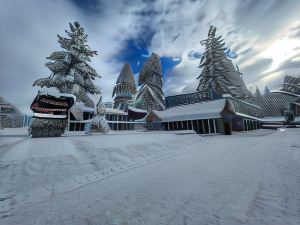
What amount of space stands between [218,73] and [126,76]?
69.0 ft

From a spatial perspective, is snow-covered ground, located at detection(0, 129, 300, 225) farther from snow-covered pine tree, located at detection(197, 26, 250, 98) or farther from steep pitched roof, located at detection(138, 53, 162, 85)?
steep pitched roof, located at detection(138, 53, 162, 85)

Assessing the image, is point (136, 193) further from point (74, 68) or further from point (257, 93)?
point (257, 93)

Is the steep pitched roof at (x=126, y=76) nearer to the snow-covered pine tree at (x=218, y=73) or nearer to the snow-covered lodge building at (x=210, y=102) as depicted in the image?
the snow-covered lodge building at (x=210, y=102)

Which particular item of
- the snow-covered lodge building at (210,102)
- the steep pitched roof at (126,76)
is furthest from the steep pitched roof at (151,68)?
the steep pitched roof at (126,76)

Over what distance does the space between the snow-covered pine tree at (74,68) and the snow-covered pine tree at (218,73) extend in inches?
828

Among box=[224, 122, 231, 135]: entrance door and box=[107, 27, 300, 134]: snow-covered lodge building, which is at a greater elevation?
box=[107, 27, 300, 134]: snow-covered lodge building

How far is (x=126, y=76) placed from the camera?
43.2m

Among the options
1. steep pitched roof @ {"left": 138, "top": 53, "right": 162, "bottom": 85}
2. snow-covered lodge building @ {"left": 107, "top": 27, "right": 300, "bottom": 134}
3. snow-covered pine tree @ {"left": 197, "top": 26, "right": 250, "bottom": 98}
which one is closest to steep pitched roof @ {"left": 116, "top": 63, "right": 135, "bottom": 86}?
snow-covered lodge building @ {"left": 107, "top": 27, "right": 300, "bottom": 134}

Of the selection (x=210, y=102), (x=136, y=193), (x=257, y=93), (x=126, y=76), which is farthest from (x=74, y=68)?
(x=257, y=93)

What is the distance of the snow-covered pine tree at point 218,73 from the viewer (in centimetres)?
3134

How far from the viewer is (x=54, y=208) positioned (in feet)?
8.94

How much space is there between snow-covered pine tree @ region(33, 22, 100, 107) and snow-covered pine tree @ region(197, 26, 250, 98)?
21.0 meters

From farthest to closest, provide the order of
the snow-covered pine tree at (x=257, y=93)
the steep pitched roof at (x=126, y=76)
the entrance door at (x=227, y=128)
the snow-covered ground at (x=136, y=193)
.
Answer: the snow-covered pine tree at (x=257, y=93), the steep pitched roof at (x=126, y=76), the entrance door at (x=227, y=128), the snow-covered ground at (x=136, y=193)

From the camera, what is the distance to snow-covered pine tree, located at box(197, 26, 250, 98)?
3134 centimetres
